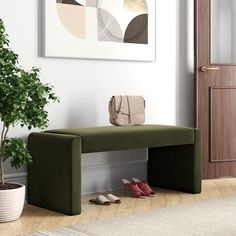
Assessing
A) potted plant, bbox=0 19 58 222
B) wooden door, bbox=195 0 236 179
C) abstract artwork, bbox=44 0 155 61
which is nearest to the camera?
potted plant, bbox=0 19 58 222

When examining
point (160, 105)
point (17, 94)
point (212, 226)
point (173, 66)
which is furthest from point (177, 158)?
point (17, 94)

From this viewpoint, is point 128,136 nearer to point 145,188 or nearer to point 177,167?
point 145,188

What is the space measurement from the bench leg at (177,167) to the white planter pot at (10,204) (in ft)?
4.65

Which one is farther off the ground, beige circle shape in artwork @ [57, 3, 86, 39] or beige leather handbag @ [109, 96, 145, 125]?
beige circle shape in artwork @ [57, 3, 86, 39]

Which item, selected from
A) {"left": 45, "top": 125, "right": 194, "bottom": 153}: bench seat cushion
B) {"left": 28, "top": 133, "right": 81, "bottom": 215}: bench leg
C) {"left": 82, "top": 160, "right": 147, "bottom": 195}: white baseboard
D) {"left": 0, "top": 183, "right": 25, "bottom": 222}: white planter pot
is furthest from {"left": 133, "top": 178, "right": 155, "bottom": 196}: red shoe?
{"left": 0, "top": 183, "right": 25, "bottom": 222}: white planter pot

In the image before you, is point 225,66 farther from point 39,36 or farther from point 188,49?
point 39,36

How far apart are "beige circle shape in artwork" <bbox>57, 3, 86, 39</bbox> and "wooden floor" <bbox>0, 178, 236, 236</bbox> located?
120 cm

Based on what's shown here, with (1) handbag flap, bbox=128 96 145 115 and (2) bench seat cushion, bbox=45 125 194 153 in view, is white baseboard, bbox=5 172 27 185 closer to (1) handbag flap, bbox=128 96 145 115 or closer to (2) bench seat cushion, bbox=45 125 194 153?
(2) bench seat cushion, bbox=45 125 194 153

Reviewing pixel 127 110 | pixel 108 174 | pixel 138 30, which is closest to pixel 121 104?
pixel 127 110

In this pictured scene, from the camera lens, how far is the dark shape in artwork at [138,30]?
4395mm

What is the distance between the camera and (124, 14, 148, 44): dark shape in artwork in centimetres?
439

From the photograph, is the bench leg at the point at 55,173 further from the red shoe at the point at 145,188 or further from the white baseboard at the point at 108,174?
the red shoe at the point at 145,188

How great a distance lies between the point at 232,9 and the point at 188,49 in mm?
558

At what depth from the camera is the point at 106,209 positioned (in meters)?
3.63
